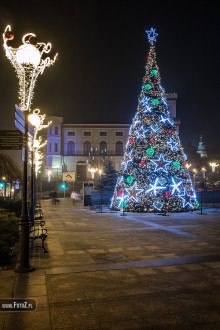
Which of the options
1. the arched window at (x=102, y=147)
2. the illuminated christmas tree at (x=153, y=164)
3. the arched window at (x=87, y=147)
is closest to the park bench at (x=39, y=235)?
the illuminated christmas tree at (x=153, y=164)

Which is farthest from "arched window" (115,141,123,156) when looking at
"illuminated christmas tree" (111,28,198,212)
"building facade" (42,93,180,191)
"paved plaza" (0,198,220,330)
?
"paved plaza" (0,198,220,330)

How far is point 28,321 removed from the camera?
540 cm

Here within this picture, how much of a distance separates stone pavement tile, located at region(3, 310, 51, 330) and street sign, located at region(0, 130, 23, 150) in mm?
4268

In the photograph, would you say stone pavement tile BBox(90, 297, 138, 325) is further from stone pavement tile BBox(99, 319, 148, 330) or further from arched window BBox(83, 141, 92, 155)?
arched window BBox(83, 141, 92, 155)

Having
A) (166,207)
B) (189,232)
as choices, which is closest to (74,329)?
(189,232)

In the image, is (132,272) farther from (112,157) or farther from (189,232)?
(112,157)

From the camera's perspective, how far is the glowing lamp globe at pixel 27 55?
9.69m

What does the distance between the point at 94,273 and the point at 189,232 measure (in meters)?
7.93

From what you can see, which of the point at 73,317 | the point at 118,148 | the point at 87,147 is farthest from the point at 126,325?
the point at 87,147

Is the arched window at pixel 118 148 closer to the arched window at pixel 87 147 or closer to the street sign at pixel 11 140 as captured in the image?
the arched window at pixel 87 147

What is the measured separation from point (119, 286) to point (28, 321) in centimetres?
226

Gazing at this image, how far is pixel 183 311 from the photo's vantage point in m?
5.81
